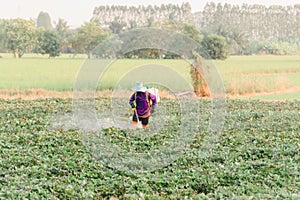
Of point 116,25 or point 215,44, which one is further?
point 116,25

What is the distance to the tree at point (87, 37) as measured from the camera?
39.1 meters

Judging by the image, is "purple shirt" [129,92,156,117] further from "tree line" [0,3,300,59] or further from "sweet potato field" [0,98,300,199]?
"tree line" [0,3,300,59]

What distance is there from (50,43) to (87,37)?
5.44 m

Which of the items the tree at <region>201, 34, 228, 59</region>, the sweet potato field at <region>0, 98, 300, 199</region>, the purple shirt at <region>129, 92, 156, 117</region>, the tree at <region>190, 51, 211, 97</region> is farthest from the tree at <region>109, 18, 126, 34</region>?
the purple shirt at <region>129, 92, 156, 117</region>

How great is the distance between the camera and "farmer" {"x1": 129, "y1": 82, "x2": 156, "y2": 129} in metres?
12.3

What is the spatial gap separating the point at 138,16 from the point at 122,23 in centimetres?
422

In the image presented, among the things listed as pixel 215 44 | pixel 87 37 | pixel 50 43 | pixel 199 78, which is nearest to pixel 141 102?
pixel 199 78

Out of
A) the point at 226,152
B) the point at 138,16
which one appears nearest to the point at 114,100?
the point at 226,152

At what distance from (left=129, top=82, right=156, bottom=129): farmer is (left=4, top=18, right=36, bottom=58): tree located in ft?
106

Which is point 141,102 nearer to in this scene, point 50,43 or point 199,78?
point 199,78

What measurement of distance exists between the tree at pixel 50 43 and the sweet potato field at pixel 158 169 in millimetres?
29109

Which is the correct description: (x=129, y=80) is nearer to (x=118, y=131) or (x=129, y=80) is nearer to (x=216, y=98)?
(x=216, y=98)

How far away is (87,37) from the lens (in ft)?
131

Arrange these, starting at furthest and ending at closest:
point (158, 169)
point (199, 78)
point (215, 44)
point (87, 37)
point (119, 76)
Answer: point (87, 37)
point (215, 44)
point (119, 76)
point (199, 78)
point (158, 169)
